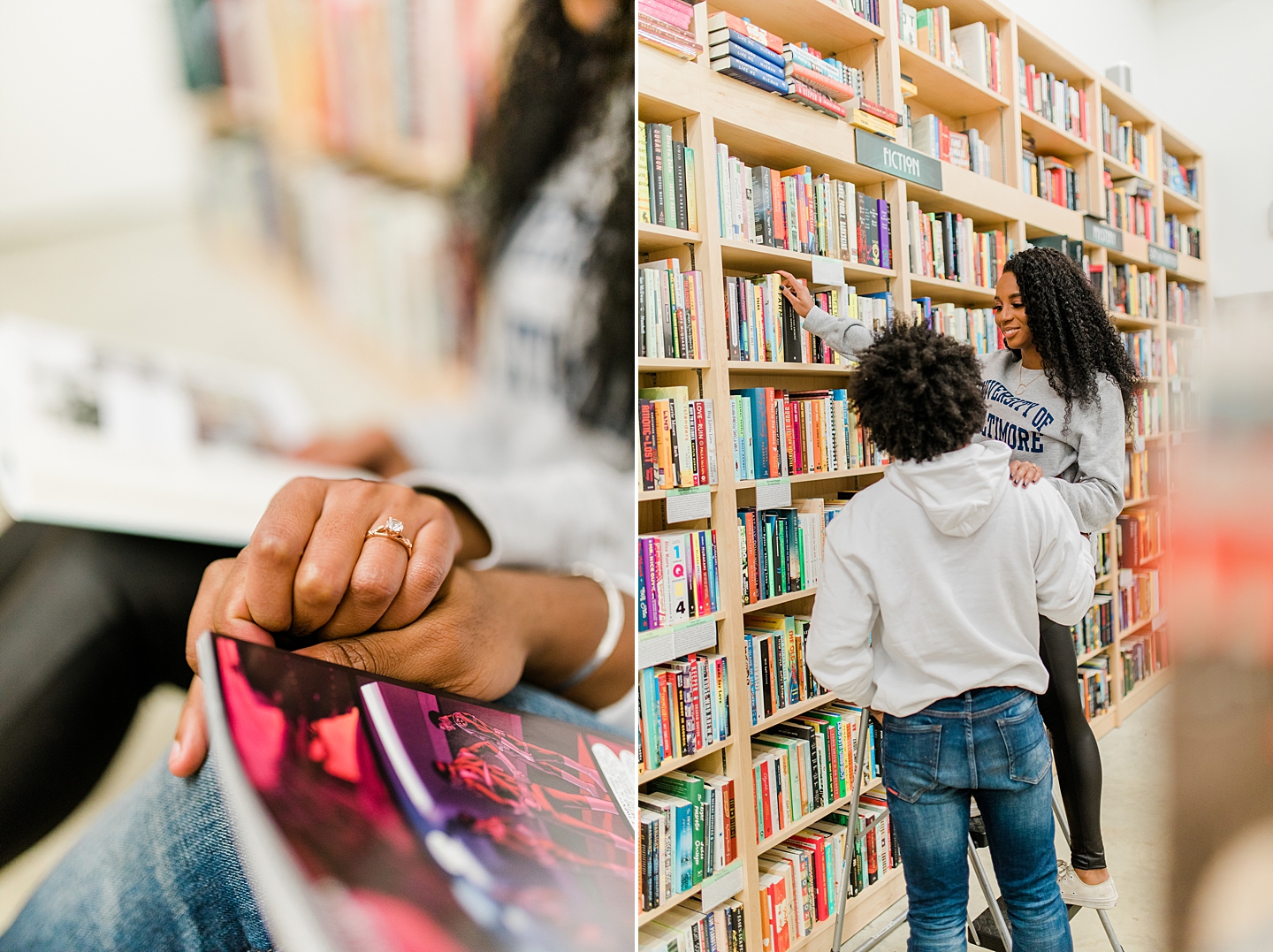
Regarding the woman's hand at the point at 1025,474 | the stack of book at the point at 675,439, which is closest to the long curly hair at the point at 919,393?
the woman's hand at the point at 1025,474

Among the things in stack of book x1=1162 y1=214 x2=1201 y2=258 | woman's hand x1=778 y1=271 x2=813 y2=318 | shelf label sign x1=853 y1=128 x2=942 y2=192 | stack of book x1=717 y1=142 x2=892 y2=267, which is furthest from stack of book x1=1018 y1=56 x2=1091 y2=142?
woman's hand x1=778 y1=271 x2=813 y2=318

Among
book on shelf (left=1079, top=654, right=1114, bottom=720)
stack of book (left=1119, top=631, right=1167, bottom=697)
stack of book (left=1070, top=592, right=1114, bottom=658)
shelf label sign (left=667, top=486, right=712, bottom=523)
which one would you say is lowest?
book on shelf (left=1079, top=654, right=1114, bottom=720)

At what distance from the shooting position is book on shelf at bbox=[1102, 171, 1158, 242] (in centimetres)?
248

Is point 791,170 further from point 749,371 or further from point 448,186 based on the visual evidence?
point 448,186

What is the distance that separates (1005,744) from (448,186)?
1245 mm

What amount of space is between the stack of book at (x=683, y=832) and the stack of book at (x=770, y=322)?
3.16 ft

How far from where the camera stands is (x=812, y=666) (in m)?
1.41

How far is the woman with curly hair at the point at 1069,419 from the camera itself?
1.74 m

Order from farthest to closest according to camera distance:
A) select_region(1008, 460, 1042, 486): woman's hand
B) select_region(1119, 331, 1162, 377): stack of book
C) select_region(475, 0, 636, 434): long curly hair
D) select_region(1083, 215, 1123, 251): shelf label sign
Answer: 1. select_region(1083, 215, 1123, 251): shelf label sign
2. select_region(1119, 331, 1162, 377): stack of book
3. select_region(1008, 460, 1042, 486): woman's hand
4. select_region(475, 0, 636, 434): long curly hair

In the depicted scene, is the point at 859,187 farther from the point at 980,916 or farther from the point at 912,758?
the point at 980,916

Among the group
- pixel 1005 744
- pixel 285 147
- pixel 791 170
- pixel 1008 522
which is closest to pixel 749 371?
pixel 791 170

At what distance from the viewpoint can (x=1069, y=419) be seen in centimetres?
177

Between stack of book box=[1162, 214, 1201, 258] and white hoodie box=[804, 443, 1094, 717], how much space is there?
1.43 meters

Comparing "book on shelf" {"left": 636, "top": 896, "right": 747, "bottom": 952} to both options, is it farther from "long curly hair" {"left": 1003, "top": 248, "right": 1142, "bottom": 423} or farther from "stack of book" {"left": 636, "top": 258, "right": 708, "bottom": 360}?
"long curly hair" {"left": 1003, "top": 248, "right": 1142, "bottom": 423}
